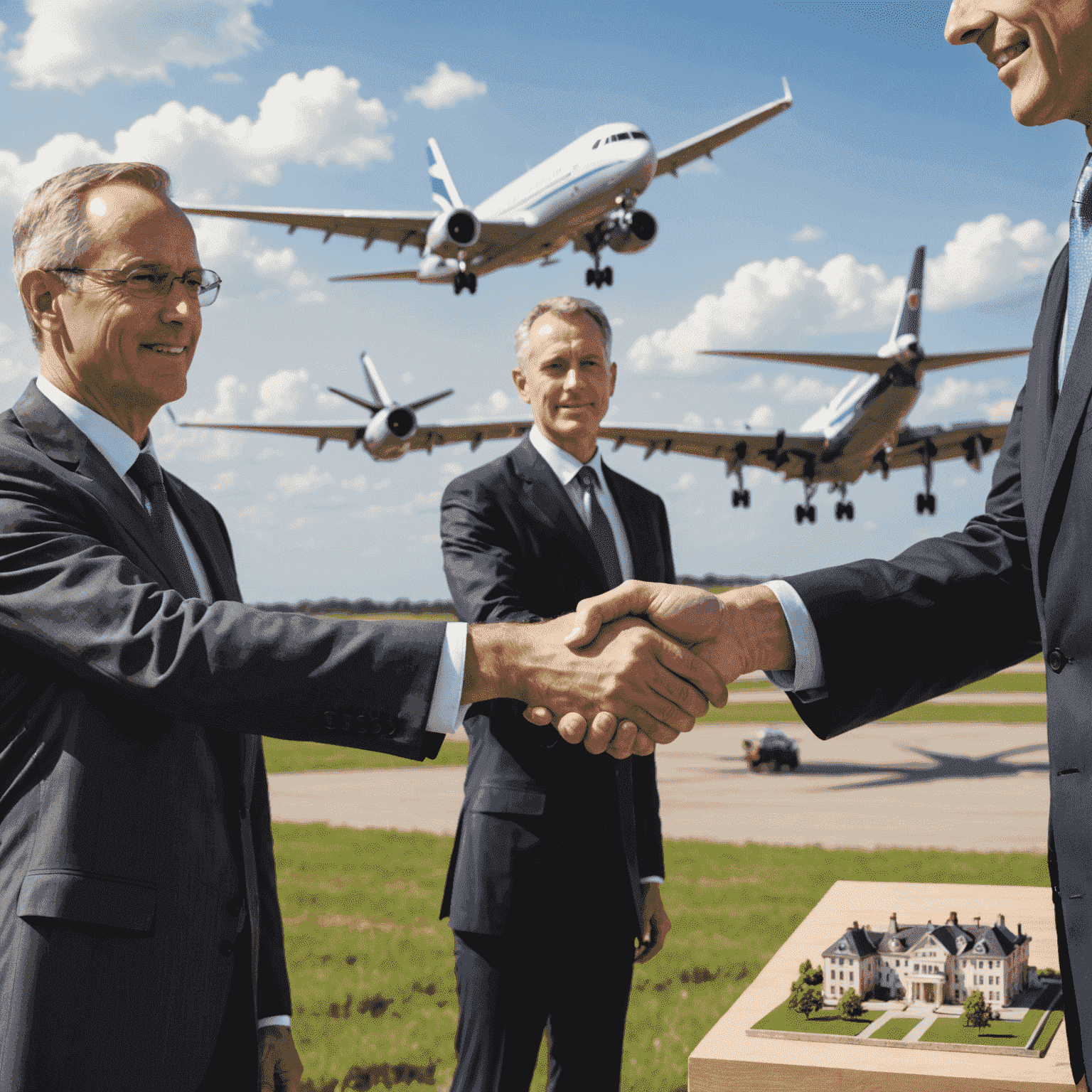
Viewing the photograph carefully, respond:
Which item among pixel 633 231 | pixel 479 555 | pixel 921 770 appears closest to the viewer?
pixel 479 555

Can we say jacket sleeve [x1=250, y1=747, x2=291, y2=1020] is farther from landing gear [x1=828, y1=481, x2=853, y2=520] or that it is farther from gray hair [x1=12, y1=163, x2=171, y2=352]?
landing gear [x1=828, y1=481, x2=853, y2=520]

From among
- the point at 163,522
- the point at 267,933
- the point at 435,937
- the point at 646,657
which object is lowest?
the point at 435,937

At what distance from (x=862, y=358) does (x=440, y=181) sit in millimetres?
23403

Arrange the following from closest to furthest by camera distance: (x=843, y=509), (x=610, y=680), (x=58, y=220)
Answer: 1. (x=58, y=220)
2. (x=610, y=680)
3. (x=843, y=509)

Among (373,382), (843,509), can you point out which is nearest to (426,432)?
(373,382)

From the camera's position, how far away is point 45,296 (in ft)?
8.04

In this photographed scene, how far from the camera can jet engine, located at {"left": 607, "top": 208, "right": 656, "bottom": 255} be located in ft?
127

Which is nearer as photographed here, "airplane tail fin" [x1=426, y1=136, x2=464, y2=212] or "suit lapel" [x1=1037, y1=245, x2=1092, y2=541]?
"suit lapel" [x1=1037, y1=245, x2=1092, y2=541]

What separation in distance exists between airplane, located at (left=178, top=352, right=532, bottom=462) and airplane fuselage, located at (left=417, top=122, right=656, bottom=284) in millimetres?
7687

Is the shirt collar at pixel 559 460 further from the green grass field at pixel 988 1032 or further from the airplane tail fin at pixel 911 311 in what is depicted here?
the airplane tail fin at pixel 911 311

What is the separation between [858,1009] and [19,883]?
233cm

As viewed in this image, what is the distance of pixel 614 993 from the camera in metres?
3.47

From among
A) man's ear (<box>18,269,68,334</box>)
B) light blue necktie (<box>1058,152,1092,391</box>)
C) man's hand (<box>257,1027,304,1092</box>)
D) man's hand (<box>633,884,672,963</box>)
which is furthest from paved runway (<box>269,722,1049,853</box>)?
man's ear (<box>18,269,68,334</box>)

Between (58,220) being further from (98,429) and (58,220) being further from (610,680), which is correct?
(610,680)
